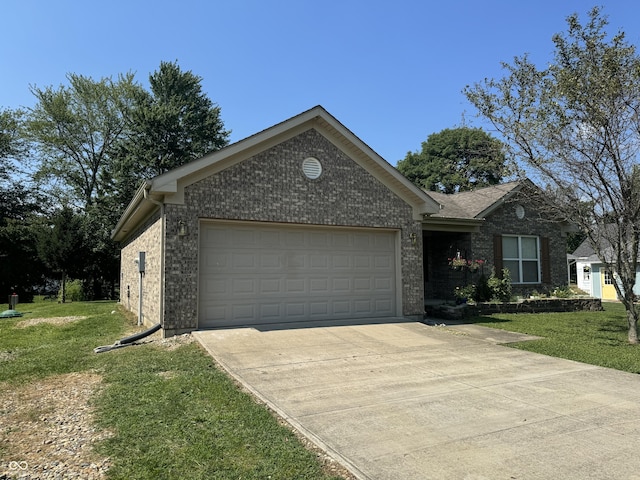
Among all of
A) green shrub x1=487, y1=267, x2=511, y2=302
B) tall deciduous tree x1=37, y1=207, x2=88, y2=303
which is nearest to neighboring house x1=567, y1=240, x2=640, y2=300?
green shrub x1=487, y1=267, x2=511, y2=302

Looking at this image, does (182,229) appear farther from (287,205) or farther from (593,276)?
(593,276)

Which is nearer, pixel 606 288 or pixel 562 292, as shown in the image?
pixel 562 292

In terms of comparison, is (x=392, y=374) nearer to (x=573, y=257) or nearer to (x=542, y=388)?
(x=542, y=388)

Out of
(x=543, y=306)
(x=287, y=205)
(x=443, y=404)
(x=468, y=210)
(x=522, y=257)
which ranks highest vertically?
(x=468, y=210)

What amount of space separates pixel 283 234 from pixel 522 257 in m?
10.9

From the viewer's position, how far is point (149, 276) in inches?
444

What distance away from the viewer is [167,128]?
3212 centimetres

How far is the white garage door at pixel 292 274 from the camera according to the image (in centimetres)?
992

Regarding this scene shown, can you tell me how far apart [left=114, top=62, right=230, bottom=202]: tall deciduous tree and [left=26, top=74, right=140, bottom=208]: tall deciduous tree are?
8.51 ft

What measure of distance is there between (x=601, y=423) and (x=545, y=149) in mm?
7595

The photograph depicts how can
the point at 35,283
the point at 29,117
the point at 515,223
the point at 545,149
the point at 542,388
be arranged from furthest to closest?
the point at 29,117
the point at 35,283
the point at 515,223
the point at 545,149
the point at 542,388

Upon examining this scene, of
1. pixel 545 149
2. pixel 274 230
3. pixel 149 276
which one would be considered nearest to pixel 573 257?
pixel 545 149

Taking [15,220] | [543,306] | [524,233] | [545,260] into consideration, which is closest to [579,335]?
[543,306]

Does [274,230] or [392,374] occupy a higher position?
[274,230]
